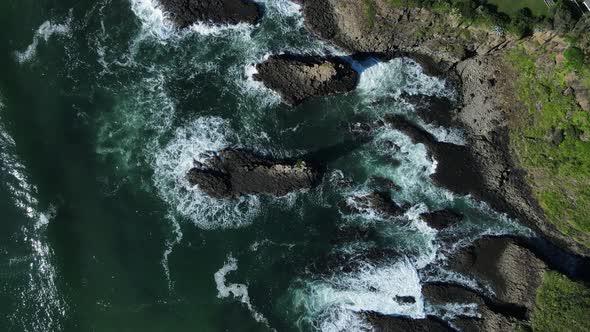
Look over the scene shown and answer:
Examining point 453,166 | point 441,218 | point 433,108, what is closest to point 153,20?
point 433,108

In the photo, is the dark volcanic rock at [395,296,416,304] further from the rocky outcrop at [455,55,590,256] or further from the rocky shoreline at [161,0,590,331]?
the rocky outcrop at [455,55,590,256]

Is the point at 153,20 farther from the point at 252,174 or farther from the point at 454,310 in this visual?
the point at 454,310

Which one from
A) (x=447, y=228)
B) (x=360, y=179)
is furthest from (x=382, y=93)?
(x=447, y=228)

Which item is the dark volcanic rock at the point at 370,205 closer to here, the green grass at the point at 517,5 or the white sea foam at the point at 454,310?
the white sea foam at the point at 454,310

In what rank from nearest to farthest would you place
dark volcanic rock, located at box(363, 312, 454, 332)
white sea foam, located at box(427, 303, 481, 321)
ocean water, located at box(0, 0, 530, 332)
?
ocean water, located at box(0, 0, 530, 332)
dark volcanic rock, located at box(363, 312, 454, 332)
white sea foam, located at box(427, 303, 481, 321)

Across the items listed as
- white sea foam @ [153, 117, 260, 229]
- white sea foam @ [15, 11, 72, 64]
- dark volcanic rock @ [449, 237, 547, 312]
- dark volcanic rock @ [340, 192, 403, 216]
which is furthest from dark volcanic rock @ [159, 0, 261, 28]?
dark volcanic rock @ [449, 237, 547, 312]

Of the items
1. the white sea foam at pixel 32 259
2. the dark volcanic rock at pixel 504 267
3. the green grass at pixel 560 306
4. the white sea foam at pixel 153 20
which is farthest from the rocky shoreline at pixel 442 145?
the white sea foam at pixel 32 259
